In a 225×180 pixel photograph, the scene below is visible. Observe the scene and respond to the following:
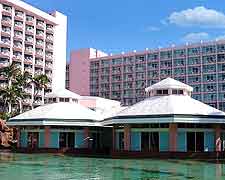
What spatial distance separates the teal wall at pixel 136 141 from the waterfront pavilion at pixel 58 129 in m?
8.71

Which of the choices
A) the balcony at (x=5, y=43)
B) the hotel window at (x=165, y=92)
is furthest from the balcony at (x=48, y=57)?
the hotel window at (x=165, y=92)

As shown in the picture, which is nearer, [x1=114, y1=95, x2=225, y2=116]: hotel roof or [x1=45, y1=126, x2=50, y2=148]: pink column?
[x1=114, y1=95, x2=225, y2=116]: hotel roof

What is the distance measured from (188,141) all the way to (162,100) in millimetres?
5918

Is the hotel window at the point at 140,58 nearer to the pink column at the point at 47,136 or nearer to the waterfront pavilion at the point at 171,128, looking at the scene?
the pink column at the point at 47,136

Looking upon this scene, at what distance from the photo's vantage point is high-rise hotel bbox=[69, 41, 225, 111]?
115m

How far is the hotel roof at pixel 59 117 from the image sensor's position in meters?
49.5

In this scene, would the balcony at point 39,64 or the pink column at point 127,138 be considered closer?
the pink column at point 127,138

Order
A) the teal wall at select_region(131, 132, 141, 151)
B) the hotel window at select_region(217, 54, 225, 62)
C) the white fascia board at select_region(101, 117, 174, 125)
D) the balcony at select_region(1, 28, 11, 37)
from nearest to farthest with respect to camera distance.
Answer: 1. the white fascia board at select_region(101, 117, 174, 125)
2. the teal wall at select_region(131, 132, 141, 151)
3. the balcony at select_region(1, 28, 11, 37)
4. the hotel window at select_region(217, 54, 225, 62)

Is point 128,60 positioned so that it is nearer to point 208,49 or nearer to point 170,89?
point 208,49

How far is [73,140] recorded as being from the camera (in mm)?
51219

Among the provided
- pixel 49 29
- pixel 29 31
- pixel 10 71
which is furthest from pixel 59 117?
pixel 49 29

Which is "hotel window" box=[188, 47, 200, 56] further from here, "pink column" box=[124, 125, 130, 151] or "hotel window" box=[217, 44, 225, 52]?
"pink column" box=[124, 125, 130, 151]

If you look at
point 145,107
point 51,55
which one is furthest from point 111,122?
point 51,55

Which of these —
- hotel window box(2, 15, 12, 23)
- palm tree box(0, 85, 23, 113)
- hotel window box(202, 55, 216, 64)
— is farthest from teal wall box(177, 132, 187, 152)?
hotel window box(202, 55, 216, 64)
